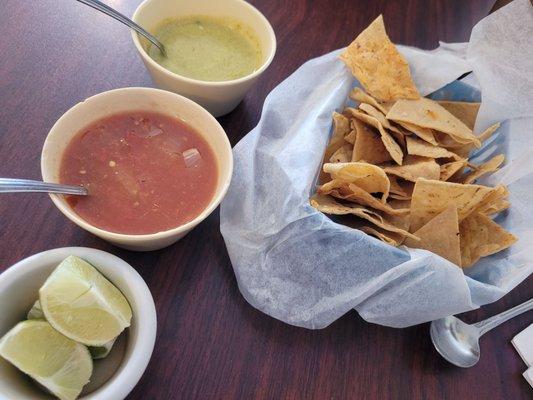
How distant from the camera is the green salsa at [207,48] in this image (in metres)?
0.95

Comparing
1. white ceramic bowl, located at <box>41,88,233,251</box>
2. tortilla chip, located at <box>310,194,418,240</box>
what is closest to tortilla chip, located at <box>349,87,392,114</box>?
tortilla chip, located at <box>310,194,418,240</box>

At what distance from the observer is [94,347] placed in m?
0.61

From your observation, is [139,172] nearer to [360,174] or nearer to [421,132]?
[360,174]

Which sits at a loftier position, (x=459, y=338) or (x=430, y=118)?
(x=430, y=118)

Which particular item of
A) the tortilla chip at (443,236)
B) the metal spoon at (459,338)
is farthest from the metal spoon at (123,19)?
the metal spoon at (459,338)

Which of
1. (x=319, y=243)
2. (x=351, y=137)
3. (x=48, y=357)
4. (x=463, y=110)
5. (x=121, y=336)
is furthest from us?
(x=463, y=110)

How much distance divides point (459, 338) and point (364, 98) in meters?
0.50

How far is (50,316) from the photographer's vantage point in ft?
1.86

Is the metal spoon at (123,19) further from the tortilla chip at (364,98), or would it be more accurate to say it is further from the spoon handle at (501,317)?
the spoon handle at (501,317)

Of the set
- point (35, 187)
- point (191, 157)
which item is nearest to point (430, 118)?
point (191, 157)

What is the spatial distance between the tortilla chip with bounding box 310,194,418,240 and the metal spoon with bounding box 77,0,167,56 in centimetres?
44

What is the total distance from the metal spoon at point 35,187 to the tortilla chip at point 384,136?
0.55 meters

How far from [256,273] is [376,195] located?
0.32 m

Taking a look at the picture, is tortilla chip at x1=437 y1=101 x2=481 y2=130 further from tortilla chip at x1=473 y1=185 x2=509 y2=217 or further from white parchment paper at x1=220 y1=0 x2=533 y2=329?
tortilla chip at x1=473 y1=185 x2=509 y2=217
